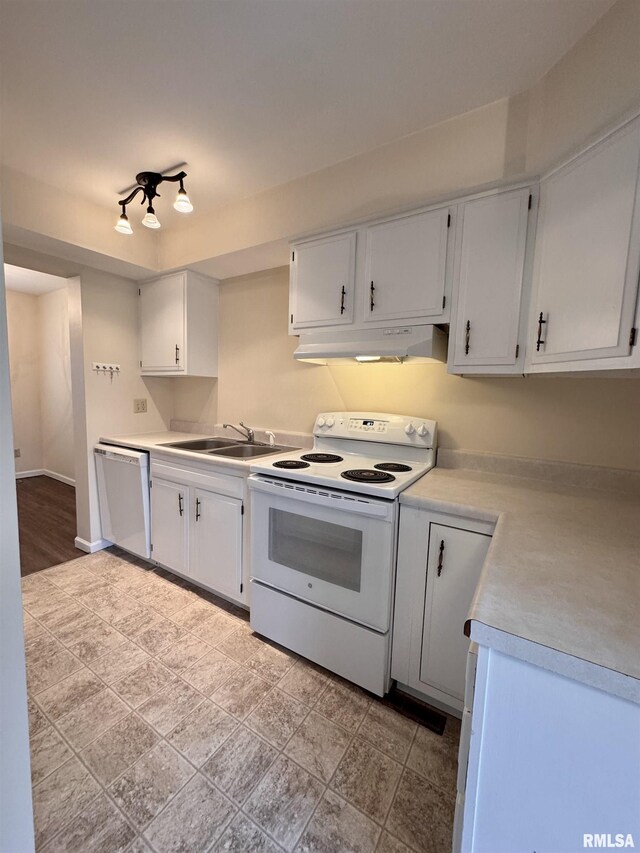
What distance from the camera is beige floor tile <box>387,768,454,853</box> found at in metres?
1.06

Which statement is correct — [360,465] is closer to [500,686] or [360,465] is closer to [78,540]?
[500,686]

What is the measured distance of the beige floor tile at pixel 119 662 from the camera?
1.64 meters

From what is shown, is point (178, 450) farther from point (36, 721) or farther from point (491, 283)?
point (491, 283)

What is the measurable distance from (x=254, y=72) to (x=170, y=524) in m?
2.42

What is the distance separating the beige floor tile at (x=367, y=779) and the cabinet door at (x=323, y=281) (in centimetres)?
189

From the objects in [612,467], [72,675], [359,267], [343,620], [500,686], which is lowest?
[72,675]

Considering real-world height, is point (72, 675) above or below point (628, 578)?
below

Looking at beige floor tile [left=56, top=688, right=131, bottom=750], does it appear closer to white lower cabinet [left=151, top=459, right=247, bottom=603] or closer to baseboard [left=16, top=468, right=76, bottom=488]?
white lower cabinet [left=151, top=459, right=247, bottom=603]

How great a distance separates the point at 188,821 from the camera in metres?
1.09

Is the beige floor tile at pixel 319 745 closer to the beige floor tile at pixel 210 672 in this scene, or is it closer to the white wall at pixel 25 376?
the beige floor tile at pixel 210 672

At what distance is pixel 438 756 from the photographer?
1.31 meters

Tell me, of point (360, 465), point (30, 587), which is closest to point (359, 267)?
point (360, 465)

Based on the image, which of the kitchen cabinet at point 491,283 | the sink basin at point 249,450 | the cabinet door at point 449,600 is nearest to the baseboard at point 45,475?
the sink basin at point 249,450

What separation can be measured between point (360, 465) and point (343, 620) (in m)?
0.75
